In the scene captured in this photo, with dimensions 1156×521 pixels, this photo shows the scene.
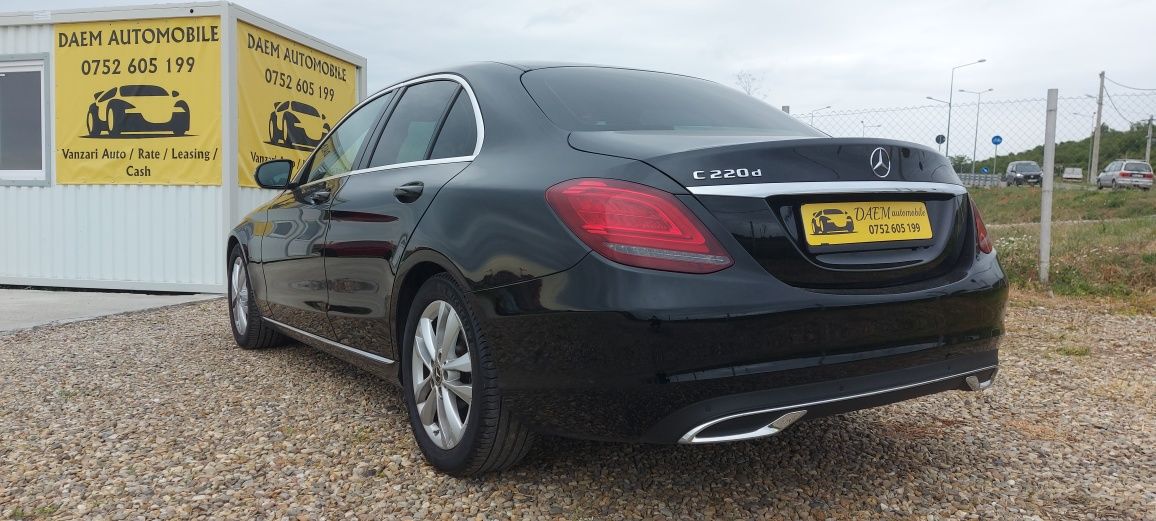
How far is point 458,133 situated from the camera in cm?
299

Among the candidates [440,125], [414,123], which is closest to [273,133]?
[414,123]

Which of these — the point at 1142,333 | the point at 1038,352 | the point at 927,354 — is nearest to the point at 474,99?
the point at 927,354

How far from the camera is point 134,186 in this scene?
840 cm

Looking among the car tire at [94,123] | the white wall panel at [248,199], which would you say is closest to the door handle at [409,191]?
the white wall panel at [248,199]

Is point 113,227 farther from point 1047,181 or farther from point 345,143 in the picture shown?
point 1047,181

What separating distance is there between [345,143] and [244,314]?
165cm

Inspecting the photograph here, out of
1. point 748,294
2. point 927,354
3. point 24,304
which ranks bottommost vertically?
point 24,304

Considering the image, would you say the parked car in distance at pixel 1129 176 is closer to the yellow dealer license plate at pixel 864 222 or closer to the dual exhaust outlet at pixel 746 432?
the yellow dealer license plate at pixel 864 222

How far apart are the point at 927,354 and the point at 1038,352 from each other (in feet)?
10.6

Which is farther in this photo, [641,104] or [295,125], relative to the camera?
[295,125]

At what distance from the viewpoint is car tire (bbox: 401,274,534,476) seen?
8.05ft

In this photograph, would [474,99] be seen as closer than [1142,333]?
Yes

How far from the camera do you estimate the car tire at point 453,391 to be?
8.05ft

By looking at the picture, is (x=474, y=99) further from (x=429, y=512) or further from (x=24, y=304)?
(x=24, y=304)
